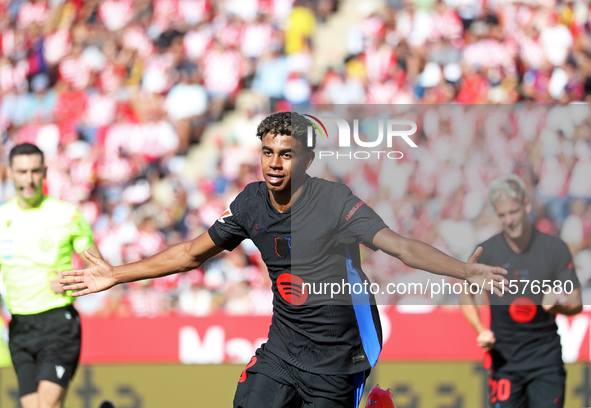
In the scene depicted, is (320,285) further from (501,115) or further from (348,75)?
(348,75)

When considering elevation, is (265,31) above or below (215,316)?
above

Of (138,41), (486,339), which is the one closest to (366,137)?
(486,339)

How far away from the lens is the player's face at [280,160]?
412 cm

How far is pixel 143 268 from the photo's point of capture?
4.50 m

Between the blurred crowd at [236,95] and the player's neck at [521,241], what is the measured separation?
3115mm

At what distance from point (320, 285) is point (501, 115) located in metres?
6.89

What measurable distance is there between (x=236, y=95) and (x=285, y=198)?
8.21 metres

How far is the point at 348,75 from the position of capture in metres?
12.0

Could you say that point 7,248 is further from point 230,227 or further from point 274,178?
point 274,178

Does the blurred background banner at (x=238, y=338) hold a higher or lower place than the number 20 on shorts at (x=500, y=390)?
higher

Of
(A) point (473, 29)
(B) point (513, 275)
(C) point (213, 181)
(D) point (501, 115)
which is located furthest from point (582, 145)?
(C) point (213, 181)

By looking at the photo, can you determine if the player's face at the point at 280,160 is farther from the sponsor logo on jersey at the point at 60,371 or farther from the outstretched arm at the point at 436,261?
the sponsor logo on jersey at the point at 60,371

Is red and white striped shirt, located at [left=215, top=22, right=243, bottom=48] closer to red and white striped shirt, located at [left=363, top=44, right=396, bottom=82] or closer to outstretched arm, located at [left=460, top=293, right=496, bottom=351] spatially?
red and white striped shirt, located at [left=363, top=44, right=396, bottom=82]

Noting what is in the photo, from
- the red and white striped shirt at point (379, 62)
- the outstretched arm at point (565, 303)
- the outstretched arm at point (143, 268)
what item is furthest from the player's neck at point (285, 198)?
the red and white striped shirt at point (379, 62)
